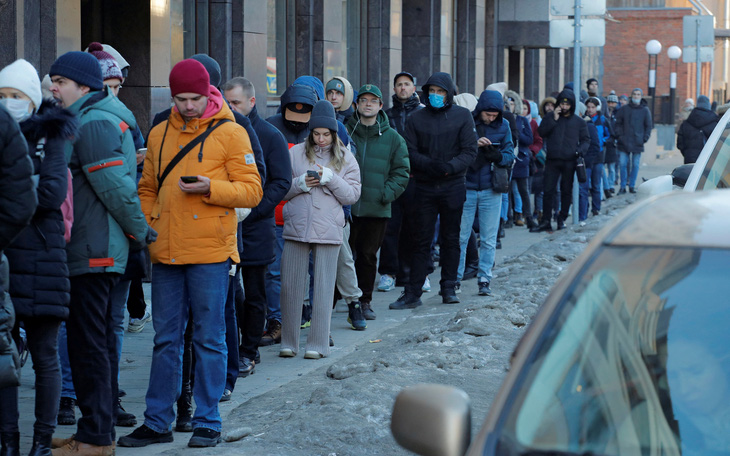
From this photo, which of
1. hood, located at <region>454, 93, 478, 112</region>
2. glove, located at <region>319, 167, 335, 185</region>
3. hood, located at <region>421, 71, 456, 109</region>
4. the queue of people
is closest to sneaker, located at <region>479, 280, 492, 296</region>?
hood, located at <region>421, 71, 456, 109</region>

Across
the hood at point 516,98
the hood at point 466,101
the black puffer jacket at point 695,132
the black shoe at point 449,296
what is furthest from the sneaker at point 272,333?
the black puffer jacket at point 695,132

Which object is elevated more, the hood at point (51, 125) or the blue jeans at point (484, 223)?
the hood at point (51, 125)

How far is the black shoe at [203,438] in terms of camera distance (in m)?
6.03

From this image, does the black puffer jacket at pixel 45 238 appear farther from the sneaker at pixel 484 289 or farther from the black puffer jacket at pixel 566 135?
the black puffer jacket at pixel 566 135

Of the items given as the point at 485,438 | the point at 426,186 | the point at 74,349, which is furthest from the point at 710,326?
the point at 426,186

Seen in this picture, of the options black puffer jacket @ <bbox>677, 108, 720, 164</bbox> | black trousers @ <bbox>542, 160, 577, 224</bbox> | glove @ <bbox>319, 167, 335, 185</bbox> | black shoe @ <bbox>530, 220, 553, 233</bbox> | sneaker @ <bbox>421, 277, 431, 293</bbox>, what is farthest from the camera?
black puffer jacket @ <bbox>677, 108, 720, 164</bbox>

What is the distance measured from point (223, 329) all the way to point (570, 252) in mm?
9347

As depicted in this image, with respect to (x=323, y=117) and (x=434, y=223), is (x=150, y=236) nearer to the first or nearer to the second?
(x=323, y=117)

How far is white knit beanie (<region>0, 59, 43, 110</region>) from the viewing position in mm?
5465

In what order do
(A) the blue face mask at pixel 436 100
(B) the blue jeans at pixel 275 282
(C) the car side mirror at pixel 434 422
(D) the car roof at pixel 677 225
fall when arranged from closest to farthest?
(C) the car side mirror at pixel 434 422
(D) the car roof at pixel 677 225
(B) the blue jeans at pixel 275 282
(A) the blue face mask at pixel 436 100

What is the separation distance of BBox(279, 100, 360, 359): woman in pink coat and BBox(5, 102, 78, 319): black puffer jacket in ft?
10.3

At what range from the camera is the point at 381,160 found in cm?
1019

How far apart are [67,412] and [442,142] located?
515cm

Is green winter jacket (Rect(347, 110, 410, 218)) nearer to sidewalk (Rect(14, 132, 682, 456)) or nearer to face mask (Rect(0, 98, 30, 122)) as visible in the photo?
sidewalk (Rect(14, 132, 682, 456))
